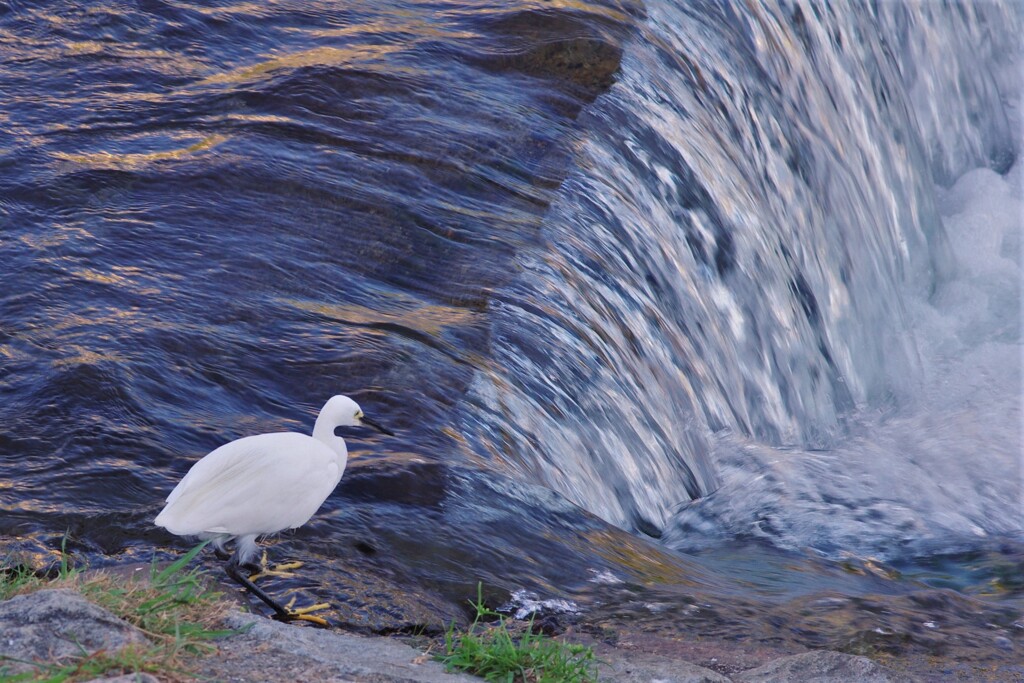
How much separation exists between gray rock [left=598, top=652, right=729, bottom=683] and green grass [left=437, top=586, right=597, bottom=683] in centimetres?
7

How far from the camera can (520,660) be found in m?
3.24

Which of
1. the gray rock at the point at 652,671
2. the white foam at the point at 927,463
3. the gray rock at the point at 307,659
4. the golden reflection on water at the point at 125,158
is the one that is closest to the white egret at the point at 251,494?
the gray rock at the point at 307,659

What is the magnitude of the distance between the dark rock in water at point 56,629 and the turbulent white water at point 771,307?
213cm

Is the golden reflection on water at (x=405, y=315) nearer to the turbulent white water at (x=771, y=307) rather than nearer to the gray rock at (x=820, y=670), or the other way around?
the turbulent white water at (x=771, y=307)

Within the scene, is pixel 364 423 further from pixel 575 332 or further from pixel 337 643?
pixel 575 332

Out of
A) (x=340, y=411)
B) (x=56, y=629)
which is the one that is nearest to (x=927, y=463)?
(x=340, y=411)

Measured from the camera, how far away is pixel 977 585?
554cm

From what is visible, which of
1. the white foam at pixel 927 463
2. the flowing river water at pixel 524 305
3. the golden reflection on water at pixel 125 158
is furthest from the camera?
the golden reflection on water at pixel 125 158

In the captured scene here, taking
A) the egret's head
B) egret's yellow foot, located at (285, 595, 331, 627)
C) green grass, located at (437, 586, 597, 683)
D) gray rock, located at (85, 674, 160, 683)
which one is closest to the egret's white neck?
the egret's head

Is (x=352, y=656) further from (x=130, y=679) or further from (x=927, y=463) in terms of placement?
(x=927, y=463)

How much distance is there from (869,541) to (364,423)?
9.59 ft

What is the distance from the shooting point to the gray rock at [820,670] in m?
3.44

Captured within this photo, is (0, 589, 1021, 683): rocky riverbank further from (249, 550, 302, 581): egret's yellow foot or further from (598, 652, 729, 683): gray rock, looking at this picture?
(249, 550, 302, 581): egret's yellow foot

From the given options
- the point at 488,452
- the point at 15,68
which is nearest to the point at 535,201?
the point at 488,452
